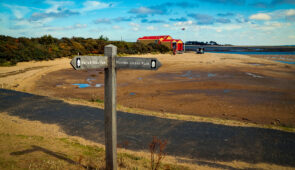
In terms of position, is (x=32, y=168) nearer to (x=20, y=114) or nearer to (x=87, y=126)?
(x=87, y=126)

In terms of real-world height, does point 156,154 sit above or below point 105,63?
below

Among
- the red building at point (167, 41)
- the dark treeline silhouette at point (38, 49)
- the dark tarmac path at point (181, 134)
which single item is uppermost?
the red building at point (167, 41)

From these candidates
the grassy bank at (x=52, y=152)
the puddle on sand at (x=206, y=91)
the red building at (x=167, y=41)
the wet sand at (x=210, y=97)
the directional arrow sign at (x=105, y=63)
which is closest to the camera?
the directional arrow sign at (x=105, y=63)

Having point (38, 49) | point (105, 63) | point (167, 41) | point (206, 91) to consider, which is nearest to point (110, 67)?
point (105, 63)

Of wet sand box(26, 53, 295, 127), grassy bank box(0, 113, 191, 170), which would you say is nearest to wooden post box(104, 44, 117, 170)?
grassy bank box(0, 113, 191, 170)

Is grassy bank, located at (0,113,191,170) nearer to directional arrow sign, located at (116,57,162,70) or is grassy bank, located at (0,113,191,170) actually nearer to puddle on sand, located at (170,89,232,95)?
directional arrow sign, located at (116,57,162,70)

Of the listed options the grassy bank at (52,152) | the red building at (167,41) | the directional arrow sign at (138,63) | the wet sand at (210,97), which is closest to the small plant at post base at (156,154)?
the grassy bank at (52,152)

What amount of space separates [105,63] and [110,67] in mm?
105

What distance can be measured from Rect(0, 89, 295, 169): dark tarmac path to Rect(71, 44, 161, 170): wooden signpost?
1979 millimetres

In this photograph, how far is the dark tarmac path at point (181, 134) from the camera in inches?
207

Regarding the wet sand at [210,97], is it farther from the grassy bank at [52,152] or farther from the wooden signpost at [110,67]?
the wooden signpost at [110,67]

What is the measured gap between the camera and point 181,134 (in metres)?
6.41

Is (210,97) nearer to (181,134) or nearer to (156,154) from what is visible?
(181,134)

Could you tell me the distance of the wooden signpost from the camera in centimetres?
347
